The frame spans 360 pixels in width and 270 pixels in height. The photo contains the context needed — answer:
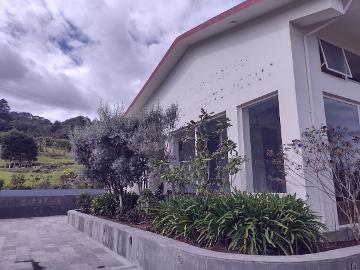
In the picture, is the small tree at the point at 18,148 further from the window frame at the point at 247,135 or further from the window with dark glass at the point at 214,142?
the window frame at the point at 247,135

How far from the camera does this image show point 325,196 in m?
6.65

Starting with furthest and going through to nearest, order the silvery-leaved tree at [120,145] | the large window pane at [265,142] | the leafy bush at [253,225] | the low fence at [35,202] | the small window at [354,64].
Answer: the low fence at [35,202], the silvery-leaved tree at [120,145], the small window at [354,64], the large window pane at [265,142], the leafy bush at [253,225]

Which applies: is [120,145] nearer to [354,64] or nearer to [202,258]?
[202,258]

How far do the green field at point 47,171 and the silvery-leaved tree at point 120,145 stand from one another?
16.6ft

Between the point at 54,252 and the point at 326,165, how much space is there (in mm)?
6266

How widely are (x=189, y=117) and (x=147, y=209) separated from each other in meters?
3.52

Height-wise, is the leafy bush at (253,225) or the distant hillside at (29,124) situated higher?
the distant hillside at (29,124)

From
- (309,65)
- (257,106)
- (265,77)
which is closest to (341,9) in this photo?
(309,65)

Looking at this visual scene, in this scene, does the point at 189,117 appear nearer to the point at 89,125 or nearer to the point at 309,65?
the point at 89,125

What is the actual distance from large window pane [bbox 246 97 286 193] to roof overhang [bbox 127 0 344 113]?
2.07 metres

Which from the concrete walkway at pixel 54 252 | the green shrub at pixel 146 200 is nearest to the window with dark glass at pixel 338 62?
the green shrub at pixel 146 200

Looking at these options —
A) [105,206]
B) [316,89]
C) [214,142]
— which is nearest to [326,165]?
[316,89]

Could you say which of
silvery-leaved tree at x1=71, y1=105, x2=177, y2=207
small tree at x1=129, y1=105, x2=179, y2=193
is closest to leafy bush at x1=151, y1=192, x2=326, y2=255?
small tree at x1=129, y1=105, x2=179, y2=193

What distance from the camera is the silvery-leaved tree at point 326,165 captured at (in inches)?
238
